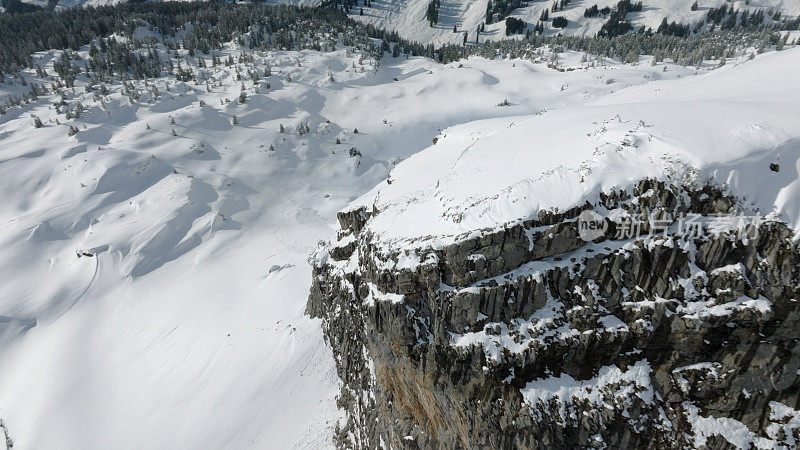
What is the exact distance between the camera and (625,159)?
12.9 metres

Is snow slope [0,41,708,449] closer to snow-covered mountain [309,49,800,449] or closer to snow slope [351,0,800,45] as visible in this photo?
snow-covered mountain [309,49,800,449]

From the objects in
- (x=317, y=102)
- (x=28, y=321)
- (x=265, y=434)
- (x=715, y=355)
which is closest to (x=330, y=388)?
(x=265, y=434)

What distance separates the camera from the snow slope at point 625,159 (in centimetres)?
1167

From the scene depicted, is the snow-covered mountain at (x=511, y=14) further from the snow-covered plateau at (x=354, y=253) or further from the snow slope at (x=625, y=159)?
the snow slope at (x=625, y=159)

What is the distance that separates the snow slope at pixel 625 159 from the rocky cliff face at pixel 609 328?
724mm

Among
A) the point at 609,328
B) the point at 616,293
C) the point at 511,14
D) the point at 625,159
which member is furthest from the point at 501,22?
the point at 609,328

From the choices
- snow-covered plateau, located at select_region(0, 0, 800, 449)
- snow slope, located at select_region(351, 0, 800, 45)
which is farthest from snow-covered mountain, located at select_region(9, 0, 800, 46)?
snow-covered plateau, located at select_region(0, 0, 800, 449)

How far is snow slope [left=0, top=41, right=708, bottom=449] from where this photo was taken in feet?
75.5

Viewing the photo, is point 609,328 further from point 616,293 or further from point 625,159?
point 625,159

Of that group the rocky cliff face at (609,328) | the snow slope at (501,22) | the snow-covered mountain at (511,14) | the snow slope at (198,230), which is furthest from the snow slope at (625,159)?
the snow-covered mountain at (511,14)

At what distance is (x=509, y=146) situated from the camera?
1805 centimetres

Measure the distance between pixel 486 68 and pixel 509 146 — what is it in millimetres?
50786

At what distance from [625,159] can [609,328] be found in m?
6.14

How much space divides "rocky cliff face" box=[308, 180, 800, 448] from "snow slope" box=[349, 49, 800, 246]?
72 centimetres
